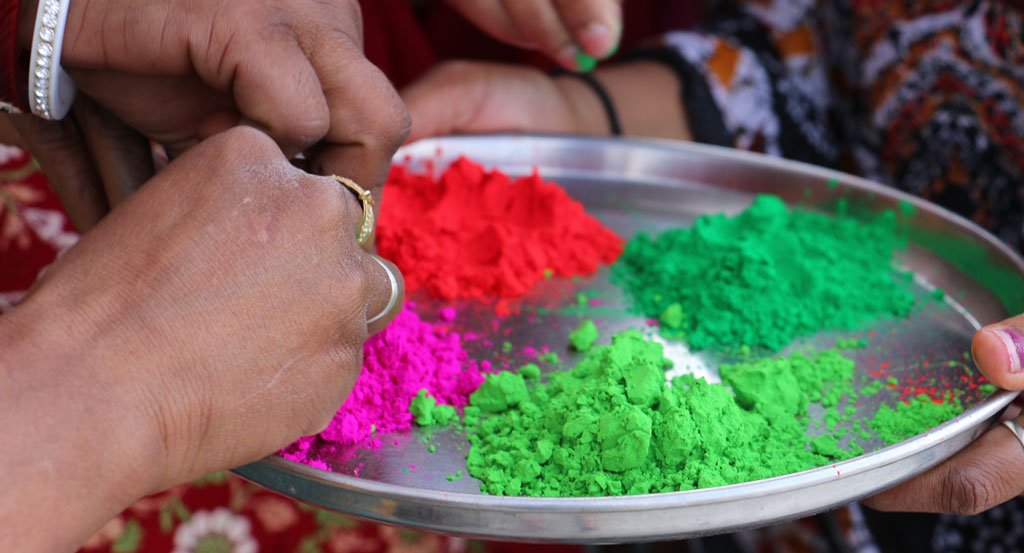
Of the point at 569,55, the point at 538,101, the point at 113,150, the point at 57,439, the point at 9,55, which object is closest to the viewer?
the point at 57,439

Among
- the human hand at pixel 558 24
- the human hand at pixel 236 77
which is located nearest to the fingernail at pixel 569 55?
the human hand at pixel 558 24

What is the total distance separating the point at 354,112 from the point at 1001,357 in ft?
1.34

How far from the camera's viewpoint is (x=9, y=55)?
0.46 meters

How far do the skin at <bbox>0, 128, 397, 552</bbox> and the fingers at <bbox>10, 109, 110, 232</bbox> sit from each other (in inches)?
7.4

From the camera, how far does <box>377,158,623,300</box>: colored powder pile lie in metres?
0.69

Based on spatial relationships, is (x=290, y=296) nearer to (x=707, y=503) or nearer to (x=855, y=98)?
(x=707, y=503)

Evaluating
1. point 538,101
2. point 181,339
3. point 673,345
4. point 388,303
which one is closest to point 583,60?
point 538,101

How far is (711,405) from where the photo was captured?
1.65 ft

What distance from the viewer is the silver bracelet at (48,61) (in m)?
0.46

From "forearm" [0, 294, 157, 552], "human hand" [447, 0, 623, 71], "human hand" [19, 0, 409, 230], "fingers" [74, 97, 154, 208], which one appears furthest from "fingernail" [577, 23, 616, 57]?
"forearm" [0, 294, 157, 552]

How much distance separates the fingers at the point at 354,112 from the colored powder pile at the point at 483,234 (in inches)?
6.4

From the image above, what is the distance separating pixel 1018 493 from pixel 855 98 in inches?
26.0

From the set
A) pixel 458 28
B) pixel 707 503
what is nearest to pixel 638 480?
pixel 707 503

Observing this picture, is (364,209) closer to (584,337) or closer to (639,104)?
(584,337)
